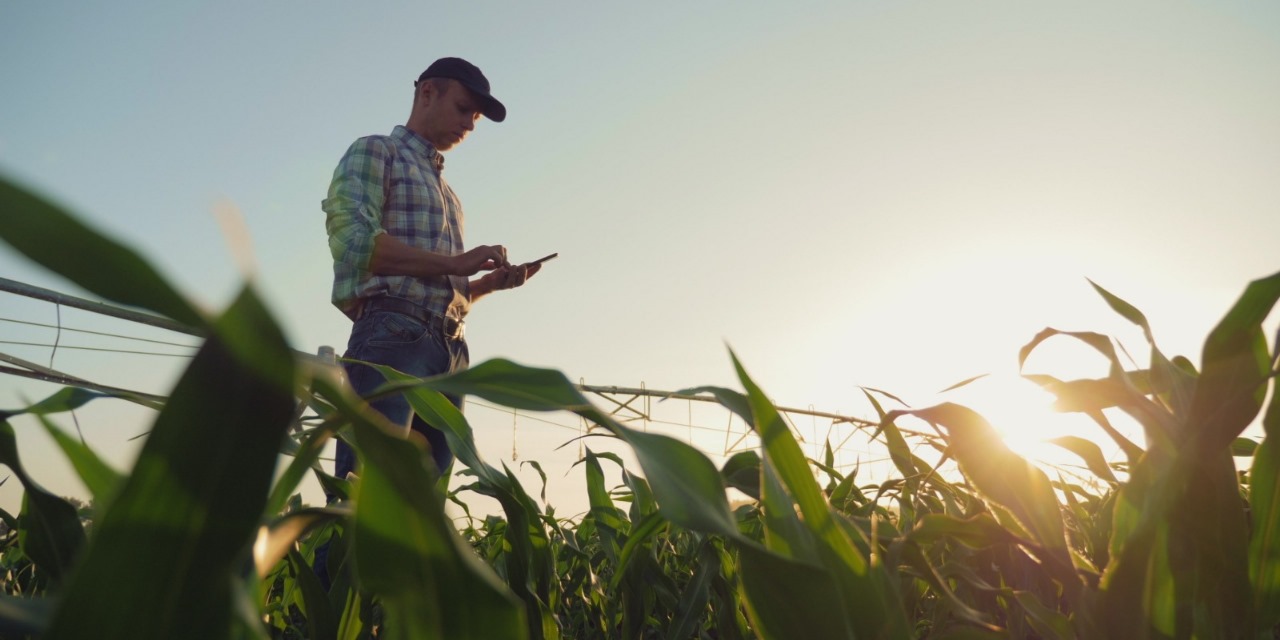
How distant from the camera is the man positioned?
7.14 ft

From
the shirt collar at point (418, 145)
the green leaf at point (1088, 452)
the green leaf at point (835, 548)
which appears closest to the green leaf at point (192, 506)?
the green leaf at point (835, 548)

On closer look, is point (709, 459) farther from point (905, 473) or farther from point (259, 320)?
point (905, 473)

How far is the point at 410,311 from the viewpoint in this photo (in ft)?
7.50

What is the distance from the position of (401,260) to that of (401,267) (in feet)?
0.06

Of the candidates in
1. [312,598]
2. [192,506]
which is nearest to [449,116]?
[312,598]

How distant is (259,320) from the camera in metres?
0.16

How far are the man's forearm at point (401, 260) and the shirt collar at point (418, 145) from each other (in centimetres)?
53

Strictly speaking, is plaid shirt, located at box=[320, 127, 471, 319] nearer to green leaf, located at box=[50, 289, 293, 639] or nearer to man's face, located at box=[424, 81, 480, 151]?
man's face, located at box=[424, 81, 480, 151]

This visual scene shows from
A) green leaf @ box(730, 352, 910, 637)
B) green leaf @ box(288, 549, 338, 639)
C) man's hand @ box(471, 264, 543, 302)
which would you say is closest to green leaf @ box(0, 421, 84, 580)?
green leaf @ box(288, 549, 338, 639)

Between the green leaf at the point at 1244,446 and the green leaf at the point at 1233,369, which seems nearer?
the green leaf at the point at 1233,369

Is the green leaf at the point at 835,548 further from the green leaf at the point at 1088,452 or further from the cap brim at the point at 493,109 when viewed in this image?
the cap brim at the point at 493,109

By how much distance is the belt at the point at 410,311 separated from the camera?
2.27 metres

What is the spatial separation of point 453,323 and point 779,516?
222 centimetres

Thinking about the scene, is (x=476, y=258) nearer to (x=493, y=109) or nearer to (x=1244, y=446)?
(x=493, y=109)
